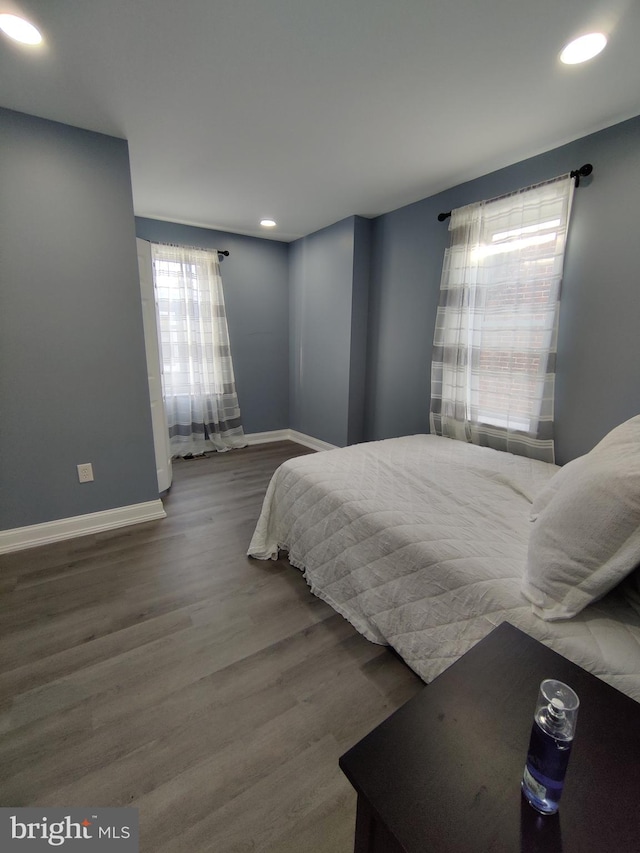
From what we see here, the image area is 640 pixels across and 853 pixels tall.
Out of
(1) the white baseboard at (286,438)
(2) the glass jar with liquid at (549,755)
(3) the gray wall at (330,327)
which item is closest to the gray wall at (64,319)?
(3) the gray wall at (330,327)

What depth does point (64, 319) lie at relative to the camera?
87.8 inches

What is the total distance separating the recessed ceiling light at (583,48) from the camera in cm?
146

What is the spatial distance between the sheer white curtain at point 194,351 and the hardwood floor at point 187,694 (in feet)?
6.70

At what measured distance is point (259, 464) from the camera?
3.93 meters

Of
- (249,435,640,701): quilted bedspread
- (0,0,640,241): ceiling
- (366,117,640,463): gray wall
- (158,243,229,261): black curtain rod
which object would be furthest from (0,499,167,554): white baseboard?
(366,117,640,463): gray wall

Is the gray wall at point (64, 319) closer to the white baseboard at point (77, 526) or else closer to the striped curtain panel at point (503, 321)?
the white baseboard at point (77, 526)

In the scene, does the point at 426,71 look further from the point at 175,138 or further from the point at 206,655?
the point at 206,655

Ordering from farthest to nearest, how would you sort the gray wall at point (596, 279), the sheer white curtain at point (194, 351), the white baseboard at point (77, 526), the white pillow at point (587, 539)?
the sheer white curtain at point (194, 351), the white baseboard at point (77, 526), the gray wall at point (596, 279), the white pillow at point (587, 539)

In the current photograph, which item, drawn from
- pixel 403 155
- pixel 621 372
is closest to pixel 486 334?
pixel 621 372

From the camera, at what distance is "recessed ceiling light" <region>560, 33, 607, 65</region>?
1455mm

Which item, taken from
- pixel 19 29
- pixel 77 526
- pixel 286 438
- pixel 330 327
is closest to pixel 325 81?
pixel 19 29

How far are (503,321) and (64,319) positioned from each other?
2938 millimetres

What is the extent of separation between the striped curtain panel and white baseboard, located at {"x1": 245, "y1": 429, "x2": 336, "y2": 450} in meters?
1.76

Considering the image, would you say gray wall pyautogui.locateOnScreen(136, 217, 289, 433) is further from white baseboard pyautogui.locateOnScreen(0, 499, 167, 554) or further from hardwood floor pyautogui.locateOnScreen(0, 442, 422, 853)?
hardwood floor pyautogui.locateOnScreen(0, 442, 422, 853)
